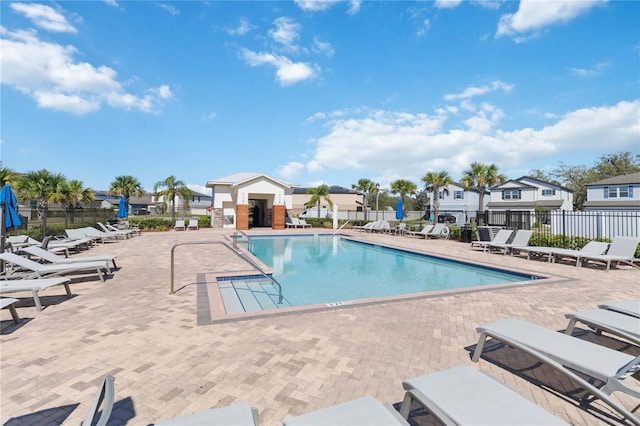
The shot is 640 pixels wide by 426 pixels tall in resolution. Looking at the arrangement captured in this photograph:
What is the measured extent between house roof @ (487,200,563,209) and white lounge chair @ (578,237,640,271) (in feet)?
81.9

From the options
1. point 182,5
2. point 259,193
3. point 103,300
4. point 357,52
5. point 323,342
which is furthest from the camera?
point 259,193

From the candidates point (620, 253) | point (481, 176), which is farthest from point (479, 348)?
point (481, 176)

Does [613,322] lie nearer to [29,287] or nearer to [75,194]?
[29,287]

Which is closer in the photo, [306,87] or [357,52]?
[357,52]

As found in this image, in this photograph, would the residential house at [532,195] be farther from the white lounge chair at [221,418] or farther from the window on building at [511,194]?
the white lounge chair at [221,418]

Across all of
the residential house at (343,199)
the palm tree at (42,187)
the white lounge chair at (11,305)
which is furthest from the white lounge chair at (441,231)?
the residential house at (343,199)

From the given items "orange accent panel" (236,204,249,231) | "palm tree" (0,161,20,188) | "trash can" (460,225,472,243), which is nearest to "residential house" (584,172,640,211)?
"trash can" (460,225,472,243)

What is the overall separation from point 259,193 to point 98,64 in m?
13.9

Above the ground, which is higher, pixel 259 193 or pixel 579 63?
pixel 579 63

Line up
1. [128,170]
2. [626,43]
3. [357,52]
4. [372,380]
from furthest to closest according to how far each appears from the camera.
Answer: [128,170] → [357,52] → [626,43] → [372,380]

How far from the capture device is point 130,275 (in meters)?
7.86

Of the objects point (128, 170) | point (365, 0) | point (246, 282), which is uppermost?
point (365, 0)

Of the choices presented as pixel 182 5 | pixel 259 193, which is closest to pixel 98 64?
pixel 182 5

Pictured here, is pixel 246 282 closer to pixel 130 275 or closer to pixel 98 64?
pixel 130 275
